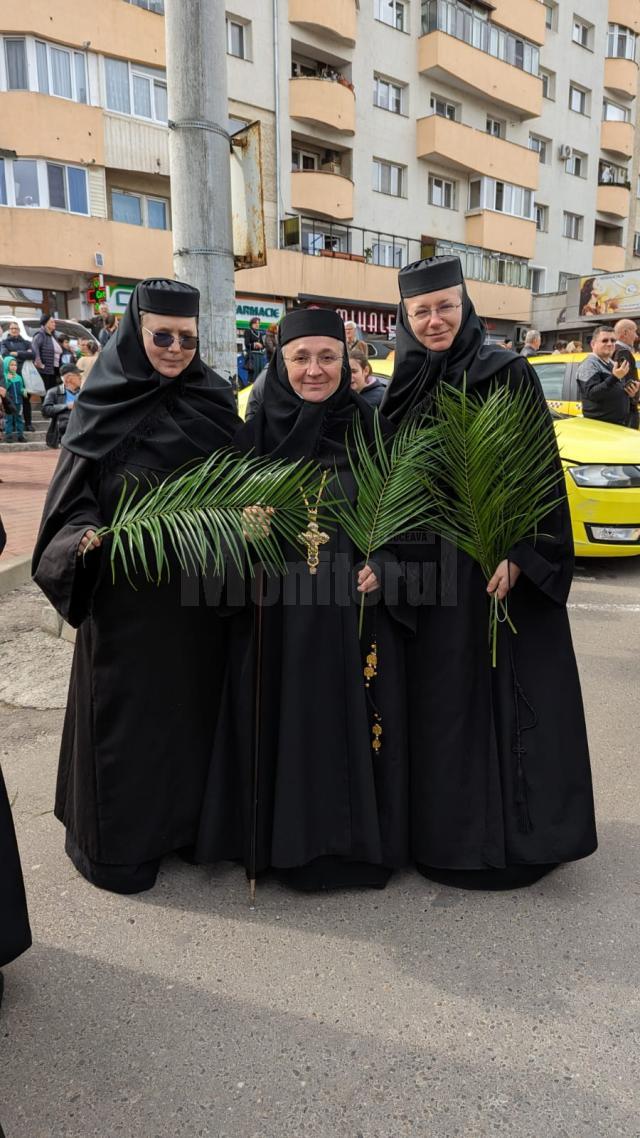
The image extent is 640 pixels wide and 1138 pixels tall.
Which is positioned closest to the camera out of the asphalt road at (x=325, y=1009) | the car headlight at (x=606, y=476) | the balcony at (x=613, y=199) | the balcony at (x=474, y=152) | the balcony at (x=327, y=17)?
the asphalt road at (x=325, y=1009)

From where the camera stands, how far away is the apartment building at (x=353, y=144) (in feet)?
62.3

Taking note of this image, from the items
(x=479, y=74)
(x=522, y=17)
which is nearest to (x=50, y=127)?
(x=479, y=74)

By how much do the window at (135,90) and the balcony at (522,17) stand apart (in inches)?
538

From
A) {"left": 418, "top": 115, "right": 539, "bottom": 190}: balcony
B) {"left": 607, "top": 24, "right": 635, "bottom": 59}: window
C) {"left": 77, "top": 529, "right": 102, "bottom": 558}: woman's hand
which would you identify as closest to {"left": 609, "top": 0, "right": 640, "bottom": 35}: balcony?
{"left": 607, "top": 24, "right": 635, "bottom": 59}: window

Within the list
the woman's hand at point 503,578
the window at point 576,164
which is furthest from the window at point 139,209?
the woman's hand at point 503,578

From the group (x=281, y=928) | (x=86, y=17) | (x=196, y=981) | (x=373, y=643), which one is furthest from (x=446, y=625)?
(x=86, y=17)

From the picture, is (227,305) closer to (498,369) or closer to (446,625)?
(498,369)

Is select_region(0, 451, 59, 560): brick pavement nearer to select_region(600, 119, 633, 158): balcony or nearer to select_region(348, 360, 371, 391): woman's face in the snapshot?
select_region(348, 360, 371, 391): woman's face

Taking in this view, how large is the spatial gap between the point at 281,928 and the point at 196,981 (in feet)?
1.14

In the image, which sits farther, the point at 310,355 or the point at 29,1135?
the point at 310,355

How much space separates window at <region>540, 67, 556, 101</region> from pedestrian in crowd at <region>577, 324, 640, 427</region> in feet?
92.5

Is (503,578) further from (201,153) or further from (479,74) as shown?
(479,74)

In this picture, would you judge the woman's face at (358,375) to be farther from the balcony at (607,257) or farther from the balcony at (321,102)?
the balcony at (607,257)

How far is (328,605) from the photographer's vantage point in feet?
8.95
